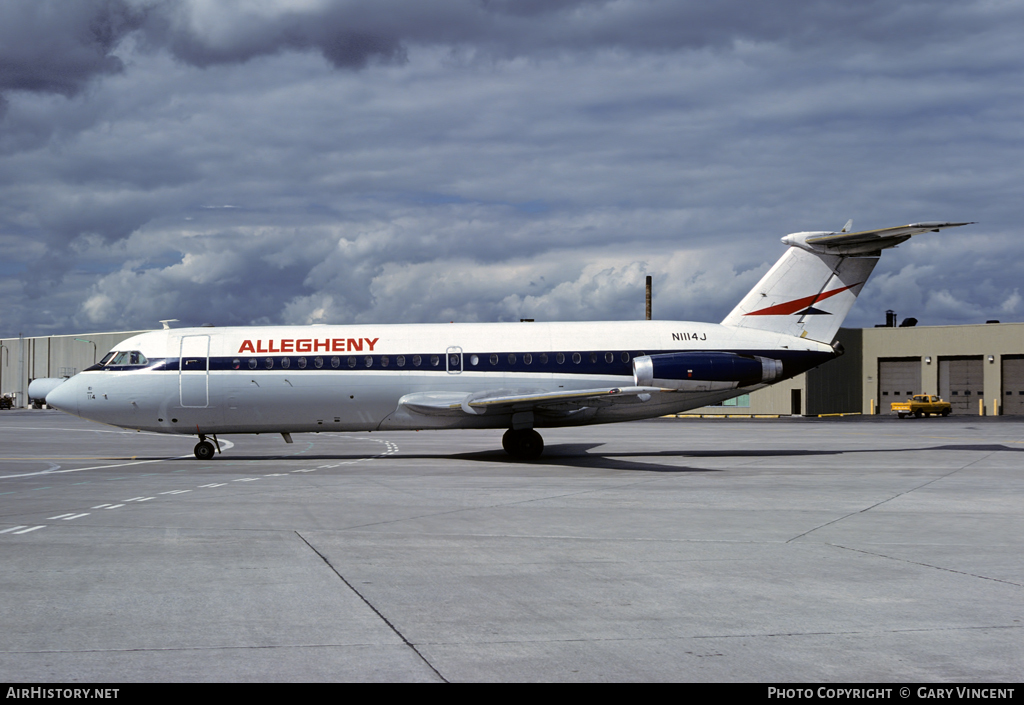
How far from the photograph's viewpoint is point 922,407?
60.0 m

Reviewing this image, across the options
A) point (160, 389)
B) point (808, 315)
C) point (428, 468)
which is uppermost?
point (808, 315)

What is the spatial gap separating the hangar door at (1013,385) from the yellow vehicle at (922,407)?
8.94 metres

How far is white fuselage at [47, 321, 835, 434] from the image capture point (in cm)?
2472

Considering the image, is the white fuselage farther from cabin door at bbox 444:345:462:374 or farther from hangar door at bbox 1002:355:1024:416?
hangar door at bbox 1002:355:1024:416

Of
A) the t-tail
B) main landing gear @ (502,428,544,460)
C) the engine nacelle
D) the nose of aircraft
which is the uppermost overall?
the t-tail

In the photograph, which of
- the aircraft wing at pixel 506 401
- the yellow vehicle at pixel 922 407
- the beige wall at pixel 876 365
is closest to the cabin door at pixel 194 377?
the aircraft wing at pixel 506 401

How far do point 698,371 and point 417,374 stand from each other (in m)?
8.08

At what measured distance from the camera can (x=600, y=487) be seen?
17156 millimetres

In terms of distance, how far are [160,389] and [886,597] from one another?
21.8m

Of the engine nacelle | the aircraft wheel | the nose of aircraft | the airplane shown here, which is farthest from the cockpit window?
the engine nacelle

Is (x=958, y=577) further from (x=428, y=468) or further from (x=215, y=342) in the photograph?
(x=215, y=342)

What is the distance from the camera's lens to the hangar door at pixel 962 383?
6731 centimetres

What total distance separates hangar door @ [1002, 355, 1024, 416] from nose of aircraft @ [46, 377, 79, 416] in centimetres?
6518
